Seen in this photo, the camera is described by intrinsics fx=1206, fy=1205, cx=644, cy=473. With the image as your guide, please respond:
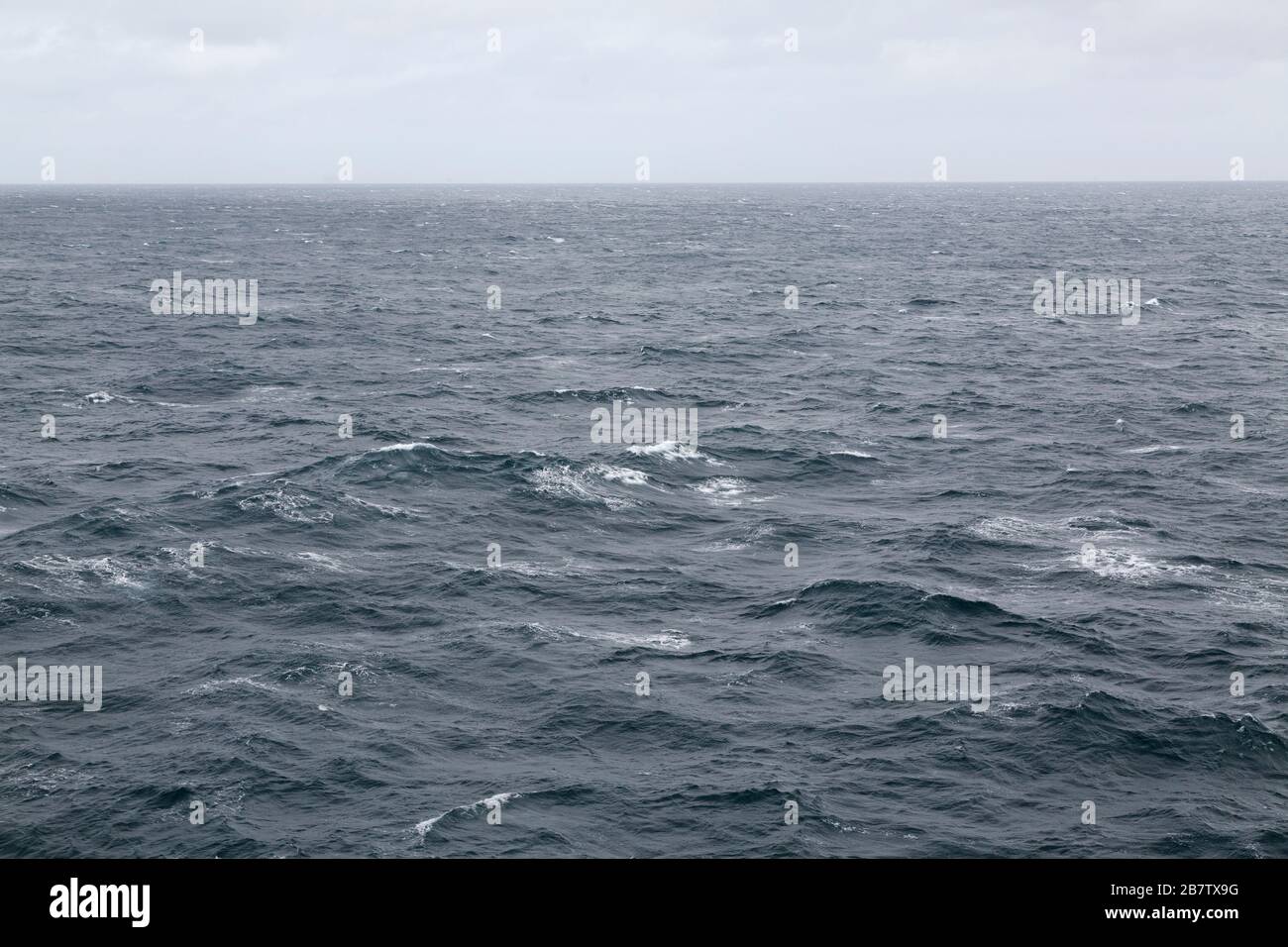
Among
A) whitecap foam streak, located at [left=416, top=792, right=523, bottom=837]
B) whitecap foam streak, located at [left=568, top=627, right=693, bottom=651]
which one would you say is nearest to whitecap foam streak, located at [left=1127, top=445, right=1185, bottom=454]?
whitecap foam streak, located at [left=568, top=627, right=693, bottom=651]

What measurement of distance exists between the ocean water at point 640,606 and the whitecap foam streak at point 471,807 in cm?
28

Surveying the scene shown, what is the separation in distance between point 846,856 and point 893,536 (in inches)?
1153

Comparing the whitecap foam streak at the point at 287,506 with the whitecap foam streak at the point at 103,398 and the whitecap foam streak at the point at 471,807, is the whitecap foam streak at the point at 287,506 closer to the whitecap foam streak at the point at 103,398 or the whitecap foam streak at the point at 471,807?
the whitecap foam streak at the point at 471,807

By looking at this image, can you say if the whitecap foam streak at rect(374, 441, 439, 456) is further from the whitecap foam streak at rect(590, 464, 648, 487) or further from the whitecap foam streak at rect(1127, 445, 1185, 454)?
the whitecap foam streak at rect(1127, 445, 1185, 454)

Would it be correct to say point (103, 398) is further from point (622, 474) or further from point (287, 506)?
point (622, 474)

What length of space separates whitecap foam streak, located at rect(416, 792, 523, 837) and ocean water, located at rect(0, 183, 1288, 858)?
0.91ft

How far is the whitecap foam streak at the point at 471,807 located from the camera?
36084 millimetres

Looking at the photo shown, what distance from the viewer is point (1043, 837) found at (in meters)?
35.8

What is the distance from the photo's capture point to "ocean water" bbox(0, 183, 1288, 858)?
3756 centimetres

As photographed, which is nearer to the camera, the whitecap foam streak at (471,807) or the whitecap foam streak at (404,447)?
the whitecap foam streak at (471,807)

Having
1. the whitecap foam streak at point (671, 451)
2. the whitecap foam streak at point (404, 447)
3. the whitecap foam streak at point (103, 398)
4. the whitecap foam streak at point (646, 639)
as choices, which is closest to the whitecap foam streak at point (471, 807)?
the whitecap foam streak at point (646, 639)

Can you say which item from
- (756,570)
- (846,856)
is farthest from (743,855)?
(756,570)

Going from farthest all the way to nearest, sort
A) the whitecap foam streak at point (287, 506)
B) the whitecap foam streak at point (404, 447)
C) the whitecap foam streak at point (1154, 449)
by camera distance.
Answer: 1. the whitecap foam streak at point (1154, 449)
2. the whitecap foam streak at point (404, 447)
3. the whitecap foam streak at point (287, 506)
